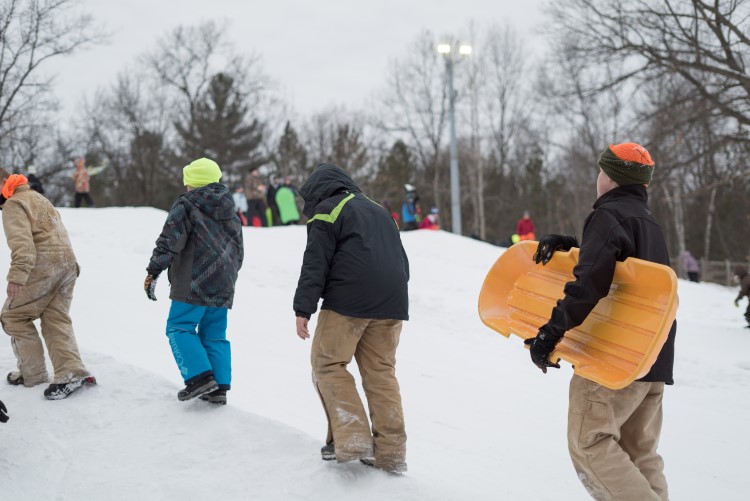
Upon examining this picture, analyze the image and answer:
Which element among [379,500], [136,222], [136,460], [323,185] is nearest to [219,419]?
[136,460]

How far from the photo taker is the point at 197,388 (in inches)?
167

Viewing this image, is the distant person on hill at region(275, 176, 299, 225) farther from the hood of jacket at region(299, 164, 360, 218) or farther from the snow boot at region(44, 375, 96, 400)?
the hood of jacket at region(299, 164, 360, 218)

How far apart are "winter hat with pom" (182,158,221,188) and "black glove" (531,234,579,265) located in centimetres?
236

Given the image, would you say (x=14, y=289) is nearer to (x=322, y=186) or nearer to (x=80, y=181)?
(x=322, y=186)

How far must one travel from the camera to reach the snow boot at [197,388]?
4.23m

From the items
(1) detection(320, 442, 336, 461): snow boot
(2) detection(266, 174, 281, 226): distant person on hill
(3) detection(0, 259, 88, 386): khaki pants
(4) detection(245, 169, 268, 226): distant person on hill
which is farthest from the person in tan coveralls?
(2) detection(266, 174, 281, 226): distant person on hill

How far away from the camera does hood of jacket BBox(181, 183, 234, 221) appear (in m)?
4.42

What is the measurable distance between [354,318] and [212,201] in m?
1.62

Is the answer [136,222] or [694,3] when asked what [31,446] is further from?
[694,3]

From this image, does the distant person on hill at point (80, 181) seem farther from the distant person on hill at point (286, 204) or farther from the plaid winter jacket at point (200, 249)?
the plaid winter jacket at point (200, 249)

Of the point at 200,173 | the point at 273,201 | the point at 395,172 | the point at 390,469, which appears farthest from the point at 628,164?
the point at 395,172

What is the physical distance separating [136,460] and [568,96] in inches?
592

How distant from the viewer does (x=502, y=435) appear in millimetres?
5156

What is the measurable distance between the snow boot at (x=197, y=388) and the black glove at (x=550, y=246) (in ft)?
7.67
